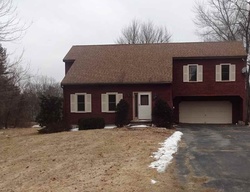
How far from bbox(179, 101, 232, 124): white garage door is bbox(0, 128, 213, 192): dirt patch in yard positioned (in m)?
12.8

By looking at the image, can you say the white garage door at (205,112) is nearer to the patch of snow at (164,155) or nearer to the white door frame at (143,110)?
the white door frame at (143,110)

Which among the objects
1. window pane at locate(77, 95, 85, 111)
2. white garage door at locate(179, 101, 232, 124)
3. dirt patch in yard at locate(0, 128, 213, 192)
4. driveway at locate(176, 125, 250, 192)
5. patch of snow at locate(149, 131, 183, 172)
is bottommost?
dirt patch in yard at locate(0, 128, 213, 192)

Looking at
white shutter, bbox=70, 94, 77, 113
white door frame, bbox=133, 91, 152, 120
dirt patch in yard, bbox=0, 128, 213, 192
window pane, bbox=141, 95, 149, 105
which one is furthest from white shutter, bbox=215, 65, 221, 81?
dirt patch in yard, bbox=0, 128, 213, 192

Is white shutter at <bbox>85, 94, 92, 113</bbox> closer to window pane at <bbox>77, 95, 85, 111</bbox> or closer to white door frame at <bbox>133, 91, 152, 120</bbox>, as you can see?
window pane at <bbox>77, 95, 85, 111</bbox>

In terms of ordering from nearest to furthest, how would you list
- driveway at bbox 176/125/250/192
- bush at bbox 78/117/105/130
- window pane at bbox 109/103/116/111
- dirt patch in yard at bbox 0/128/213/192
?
1. driveway at bbox 176/125/250/192
2. dirt patch in yard at bbox 0/128/213/192
3. bush at bbox 78/117/105/130
4. window pane at bbox 109/103/116/111

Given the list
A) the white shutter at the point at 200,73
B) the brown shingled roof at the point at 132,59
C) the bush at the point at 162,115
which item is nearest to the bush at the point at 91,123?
the brown shingled roof at the point at 132,59

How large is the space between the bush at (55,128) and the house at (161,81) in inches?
117

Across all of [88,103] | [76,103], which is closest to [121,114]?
[88,103]

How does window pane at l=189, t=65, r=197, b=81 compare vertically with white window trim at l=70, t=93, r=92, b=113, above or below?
above

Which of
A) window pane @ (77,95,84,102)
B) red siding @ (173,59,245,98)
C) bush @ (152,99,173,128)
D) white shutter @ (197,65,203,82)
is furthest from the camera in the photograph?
white shutter @ (197,65,203,82)

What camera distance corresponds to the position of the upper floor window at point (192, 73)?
2864 cm

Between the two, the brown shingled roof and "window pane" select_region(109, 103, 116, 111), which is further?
"window pane" select_region(109, 103, 116, 111)

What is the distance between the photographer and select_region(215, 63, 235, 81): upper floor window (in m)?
28.3

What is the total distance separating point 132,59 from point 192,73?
15.6ft
